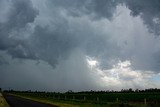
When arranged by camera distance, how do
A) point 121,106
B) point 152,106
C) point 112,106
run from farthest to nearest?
point 112,106
point 121,106
point 152,106

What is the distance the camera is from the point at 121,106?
39.9 meters

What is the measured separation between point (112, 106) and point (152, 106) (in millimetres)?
6985

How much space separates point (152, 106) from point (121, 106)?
175 inches

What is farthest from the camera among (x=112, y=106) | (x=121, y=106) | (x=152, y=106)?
(x=112, y=106)

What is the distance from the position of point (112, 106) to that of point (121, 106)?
2.78 m

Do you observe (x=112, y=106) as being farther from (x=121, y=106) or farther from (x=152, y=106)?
(x=152, y=106)

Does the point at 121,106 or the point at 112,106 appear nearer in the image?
the point at 121,106

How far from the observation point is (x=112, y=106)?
4250 centimetres

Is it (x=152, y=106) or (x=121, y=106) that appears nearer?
(x=152, y=106)

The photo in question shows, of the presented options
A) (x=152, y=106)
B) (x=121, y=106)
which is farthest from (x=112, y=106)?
(x=152, y=106)

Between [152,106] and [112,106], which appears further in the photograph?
[112,106]

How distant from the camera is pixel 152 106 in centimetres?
3700
